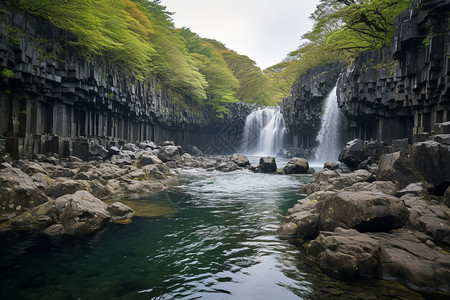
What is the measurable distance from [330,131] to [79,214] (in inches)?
1047

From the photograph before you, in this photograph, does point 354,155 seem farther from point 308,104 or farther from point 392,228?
point 308,104

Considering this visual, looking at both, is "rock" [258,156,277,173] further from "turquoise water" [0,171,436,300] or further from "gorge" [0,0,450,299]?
"turquoise water" [0,171,436,300]

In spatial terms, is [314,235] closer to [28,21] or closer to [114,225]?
[114,225]

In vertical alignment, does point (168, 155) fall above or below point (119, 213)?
above

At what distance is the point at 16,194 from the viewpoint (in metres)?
7.35

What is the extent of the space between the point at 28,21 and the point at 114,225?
12071 millimetres

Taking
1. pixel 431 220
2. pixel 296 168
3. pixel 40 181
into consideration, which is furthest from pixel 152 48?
pixel 431 220

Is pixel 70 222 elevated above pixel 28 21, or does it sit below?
below

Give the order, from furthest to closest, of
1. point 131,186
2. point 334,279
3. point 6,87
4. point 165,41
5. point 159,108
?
point 159,108, point 165,41, point 6,87, point 131,186, point 334,279

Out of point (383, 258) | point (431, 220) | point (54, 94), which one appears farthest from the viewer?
point (54, 94)

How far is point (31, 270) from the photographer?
182 inches

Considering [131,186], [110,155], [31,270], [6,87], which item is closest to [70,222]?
[31,270]

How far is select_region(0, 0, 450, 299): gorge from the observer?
14.3 ft

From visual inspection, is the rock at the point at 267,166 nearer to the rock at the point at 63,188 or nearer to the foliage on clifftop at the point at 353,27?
the foliage on clifftop at the point at 353,27
